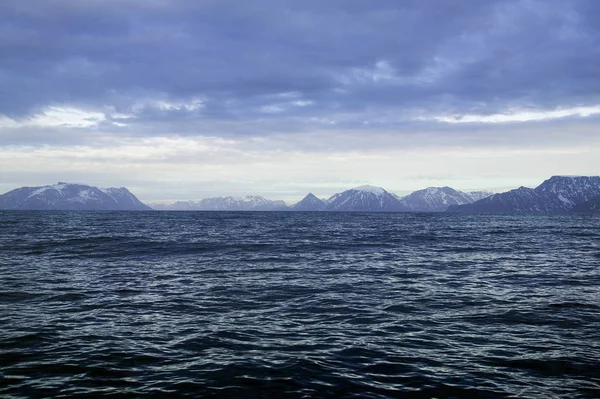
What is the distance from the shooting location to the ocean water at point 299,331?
12047 mm

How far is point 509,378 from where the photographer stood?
12484mm

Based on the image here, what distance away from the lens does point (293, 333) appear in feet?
54.6

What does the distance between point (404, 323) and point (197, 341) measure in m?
7.98

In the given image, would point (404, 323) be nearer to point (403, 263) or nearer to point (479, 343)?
point (479, 343)

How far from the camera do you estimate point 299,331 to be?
1695 centimetres

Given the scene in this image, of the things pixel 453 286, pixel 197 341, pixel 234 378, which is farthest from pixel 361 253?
pixel 234 378

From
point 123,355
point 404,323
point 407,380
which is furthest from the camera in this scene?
point 404,323

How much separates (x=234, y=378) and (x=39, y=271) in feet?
82.3

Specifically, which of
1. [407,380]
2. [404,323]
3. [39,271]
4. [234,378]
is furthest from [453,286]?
[39,271]

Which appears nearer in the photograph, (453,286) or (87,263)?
(453,286)

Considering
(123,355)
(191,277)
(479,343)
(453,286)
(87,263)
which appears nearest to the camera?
(123,355)

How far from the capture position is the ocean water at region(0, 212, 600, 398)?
12047 millimetres

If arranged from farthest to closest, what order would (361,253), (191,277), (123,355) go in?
1. (361,253)
2. (191,277)
3. (123,355)

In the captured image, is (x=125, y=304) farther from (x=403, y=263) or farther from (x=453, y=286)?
(x=403, y=263)
